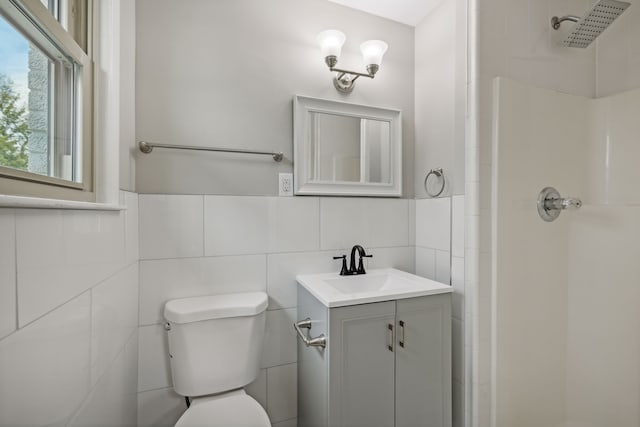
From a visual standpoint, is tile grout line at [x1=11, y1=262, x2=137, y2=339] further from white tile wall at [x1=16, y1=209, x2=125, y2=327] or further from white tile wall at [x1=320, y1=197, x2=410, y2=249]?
white tile wall at [x1=320, y1=197, x2=410, y2=249]

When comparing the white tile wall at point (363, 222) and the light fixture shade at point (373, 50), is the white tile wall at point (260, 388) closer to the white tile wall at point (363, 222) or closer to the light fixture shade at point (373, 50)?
the white tile wall at point (363, 222)

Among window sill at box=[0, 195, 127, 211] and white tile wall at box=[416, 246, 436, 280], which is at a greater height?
window sill at box=[0, 195, 127, 211]

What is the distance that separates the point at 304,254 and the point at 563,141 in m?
1.38

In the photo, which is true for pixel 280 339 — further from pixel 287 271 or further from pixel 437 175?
pixel 437 175

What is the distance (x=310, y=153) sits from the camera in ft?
4.95

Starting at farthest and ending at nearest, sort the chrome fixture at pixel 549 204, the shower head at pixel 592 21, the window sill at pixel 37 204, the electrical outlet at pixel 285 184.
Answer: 1. the electrical outlet at pixel 285 184
2. the chrome fixture at pixel 549 204
3. the shower head at pixel 592 21
4. the window sill at pixel 37 204

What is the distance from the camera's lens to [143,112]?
1.27 metres

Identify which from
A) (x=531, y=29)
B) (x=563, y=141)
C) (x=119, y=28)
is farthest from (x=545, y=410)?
(x=119, y=28)

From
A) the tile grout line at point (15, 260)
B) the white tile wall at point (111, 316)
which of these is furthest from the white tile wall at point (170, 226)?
the tile grout line at point (15, 260)

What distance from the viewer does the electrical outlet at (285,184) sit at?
1.47 meters

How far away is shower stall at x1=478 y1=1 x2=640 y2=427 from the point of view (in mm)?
1287

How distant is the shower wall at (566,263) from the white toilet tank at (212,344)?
3.55 ft

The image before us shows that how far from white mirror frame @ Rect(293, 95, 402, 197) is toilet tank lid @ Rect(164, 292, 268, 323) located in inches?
22.4

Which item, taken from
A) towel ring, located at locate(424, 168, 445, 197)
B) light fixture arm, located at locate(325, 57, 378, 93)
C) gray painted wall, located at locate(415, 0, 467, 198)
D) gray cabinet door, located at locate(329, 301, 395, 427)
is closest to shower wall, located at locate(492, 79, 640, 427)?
gray painted wall, located at locate(415, 0, 467, 198)
